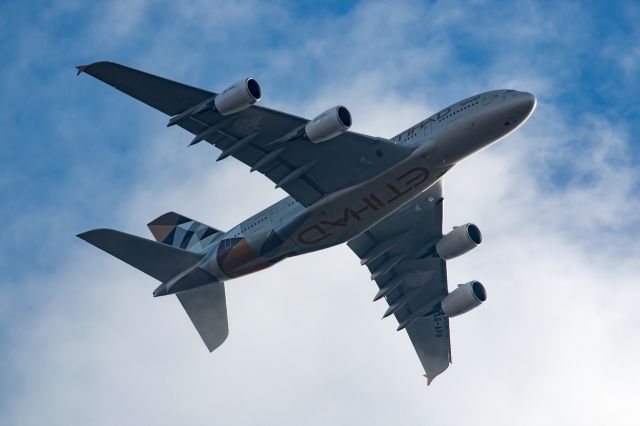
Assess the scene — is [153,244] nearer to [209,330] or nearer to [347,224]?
[209,330]

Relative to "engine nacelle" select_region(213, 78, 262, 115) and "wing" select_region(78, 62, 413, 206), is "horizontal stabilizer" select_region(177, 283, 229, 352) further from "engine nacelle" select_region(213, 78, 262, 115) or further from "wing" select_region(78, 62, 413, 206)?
"engine nacelle" select_region(213, 78, 262, 115)

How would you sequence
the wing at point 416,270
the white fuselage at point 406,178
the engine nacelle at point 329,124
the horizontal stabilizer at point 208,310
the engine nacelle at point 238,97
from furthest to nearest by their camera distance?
the wing at point 416,270
the horizontal stabilizer at point 208,310
the white fuselage at point 406,178
the engine nacelle at point 329,124
the engine nacelle at point 238,97

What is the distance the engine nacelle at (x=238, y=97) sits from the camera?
156ft

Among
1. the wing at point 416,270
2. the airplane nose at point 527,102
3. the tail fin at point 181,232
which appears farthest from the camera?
the tail fin at point 181,232

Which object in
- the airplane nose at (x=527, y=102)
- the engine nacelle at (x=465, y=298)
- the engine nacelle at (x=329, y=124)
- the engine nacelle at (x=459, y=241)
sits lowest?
the engine nacelle at (x=465, y=298)

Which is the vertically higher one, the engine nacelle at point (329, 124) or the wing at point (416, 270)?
the engine nacelle at point (329, 124)

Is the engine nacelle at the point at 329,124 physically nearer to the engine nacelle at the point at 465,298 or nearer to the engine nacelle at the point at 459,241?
the engine nacelle at the point at 459,241

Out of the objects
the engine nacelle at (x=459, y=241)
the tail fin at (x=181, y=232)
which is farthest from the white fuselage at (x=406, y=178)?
the engine nacelle at (x=459, y=241)

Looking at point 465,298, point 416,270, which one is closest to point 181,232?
point 416,270

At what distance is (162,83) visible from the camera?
48031 mm

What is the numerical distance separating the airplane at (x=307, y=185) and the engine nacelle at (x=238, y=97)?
5 centimetres

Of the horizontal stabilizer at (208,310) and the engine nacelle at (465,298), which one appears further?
the engine nacelle at (465,298)

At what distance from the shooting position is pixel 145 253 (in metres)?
55.8

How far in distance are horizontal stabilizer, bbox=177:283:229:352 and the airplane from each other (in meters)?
0.06
